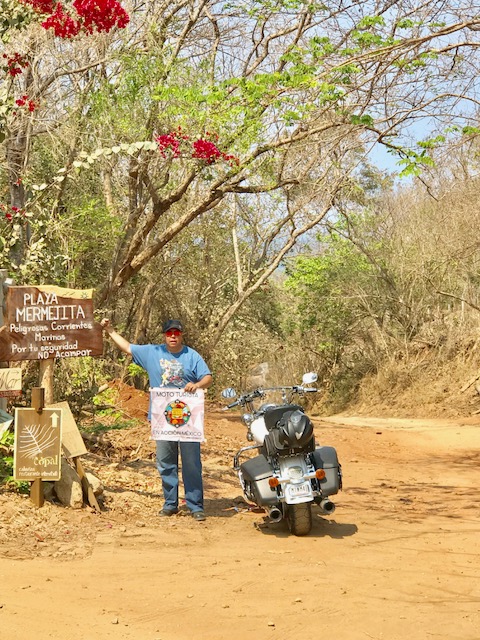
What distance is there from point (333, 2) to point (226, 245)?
32.3 ft

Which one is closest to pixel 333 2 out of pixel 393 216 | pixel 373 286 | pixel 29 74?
pixel 29 74

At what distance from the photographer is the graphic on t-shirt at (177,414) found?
7574 mm

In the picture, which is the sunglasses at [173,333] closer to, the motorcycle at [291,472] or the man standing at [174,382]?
the man standing at [174,382]

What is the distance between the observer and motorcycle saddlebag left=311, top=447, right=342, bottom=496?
6.98 metres

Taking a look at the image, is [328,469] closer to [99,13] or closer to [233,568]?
[233,568]

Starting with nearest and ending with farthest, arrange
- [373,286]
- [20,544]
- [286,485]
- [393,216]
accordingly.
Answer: [20,544], [286,485], [373,286], [393,216]

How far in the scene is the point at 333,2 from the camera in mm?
12383

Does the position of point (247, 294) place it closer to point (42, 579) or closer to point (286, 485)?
point (286, 485)

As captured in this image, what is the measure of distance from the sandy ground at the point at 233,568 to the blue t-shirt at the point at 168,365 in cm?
120

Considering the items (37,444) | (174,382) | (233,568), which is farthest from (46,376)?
(233,568)

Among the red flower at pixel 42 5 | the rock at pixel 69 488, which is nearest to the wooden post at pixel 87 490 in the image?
the rock at pixel 69 488

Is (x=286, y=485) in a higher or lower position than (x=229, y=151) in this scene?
lower

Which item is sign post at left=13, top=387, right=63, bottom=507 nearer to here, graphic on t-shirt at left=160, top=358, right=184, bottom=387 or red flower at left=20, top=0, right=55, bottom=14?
graphic on t-shirt at left=160, top=358, right=184, bottom=387

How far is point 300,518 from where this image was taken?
688 centimetres
